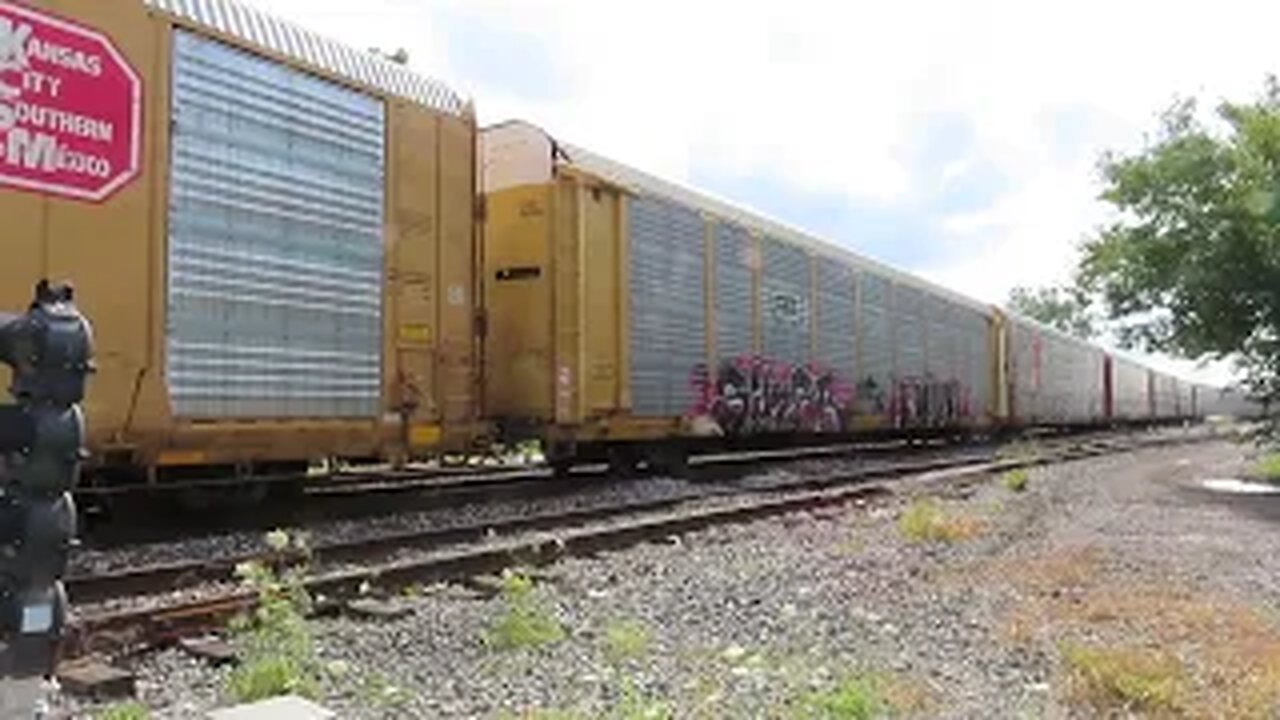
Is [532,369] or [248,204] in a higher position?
[248,204]

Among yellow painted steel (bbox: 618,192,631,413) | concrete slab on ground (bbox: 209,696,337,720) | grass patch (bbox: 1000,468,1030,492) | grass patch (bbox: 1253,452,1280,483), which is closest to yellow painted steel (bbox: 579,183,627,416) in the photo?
yellow painted steel (bbox: 618,192,631,413)

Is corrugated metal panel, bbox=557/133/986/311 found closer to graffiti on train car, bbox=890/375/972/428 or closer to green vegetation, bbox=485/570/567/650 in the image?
graffiti on train car, bbox=890/375/972/428

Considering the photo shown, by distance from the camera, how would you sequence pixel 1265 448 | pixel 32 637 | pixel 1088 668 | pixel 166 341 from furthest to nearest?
pixel 1265 448, pixel 166 341, pixel 1088 668, pixel 32 637

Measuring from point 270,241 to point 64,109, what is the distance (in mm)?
1809

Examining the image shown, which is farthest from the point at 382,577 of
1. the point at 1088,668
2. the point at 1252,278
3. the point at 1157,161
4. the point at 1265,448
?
the point at 1265,448

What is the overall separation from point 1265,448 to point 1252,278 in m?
5.17

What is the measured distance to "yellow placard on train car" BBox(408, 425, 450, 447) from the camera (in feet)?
34.2

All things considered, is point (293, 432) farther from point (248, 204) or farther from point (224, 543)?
point (248, 204)

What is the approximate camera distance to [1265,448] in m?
21.7

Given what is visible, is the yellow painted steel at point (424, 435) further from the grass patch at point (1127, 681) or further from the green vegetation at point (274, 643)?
the grass patch at point (1127, 681)

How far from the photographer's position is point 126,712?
406 cm

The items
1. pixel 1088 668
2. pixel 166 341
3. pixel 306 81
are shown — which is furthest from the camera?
pixel 306 81

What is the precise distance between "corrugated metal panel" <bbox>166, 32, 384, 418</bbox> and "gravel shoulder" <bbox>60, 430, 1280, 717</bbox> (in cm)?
271

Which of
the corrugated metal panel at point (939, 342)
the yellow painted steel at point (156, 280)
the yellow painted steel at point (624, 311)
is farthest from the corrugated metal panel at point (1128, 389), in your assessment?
the yellow painted steel at point (156, 280)
